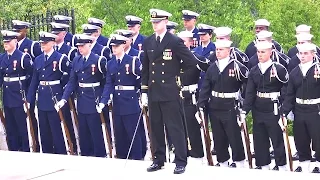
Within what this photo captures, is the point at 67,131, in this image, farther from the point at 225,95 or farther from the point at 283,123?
the point at 283,123

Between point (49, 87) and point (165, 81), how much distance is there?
2763 millimetres

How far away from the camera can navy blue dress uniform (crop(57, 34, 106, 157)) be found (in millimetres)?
12125

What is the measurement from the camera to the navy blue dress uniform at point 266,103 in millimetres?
11086

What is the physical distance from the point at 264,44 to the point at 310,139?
140 centimetres

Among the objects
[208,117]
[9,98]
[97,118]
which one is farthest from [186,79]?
[9,98]

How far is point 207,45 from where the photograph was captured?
12.4 m

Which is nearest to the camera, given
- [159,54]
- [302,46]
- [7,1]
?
[159,54]

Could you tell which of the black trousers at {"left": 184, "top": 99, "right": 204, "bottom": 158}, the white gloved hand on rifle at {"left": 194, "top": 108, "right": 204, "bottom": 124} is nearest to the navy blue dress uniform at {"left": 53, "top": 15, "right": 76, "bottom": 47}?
the black trousers at {"left": 184, "top": 99, "right": 204, "bottom": 158}

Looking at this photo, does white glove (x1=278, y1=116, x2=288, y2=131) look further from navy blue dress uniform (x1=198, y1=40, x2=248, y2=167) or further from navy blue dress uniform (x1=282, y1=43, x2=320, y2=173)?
navy blue dress uniform (x1=198, y1=40, x2=248, y2=167)

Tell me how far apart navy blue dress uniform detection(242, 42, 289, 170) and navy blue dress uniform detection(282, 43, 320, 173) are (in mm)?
156

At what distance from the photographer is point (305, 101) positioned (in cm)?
1096

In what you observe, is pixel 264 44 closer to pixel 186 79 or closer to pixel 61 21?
pixel 186 79

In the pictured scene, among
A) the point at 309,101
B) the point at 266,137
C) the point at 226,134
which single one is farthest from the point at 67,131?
the point at 309,101

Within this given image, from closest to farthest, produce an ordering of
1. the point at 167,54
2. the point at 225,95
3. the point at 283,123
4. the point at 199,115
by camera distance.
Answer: the point at 167,54
the point at 283,123
the point at 225,95
the point at 199,115
